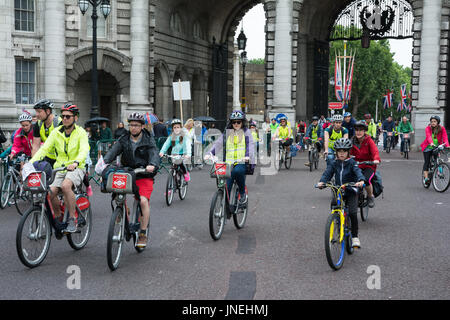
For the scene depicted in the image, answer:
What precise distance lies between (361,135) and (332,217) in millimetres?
3286

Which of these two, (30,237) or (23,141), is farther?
(23,141)

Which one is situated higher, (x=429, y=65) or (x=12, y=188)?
(x=429, y=65)

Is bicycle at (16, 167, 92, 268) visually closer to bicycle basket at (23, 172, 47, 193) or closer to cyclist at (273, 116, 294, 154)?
bicycle basket at (23, 172, 47, 193)

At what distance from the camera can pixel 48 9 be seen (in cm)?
2703

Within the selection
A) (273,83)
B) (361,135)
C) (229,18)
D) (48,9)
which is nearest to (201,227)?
(361,135)

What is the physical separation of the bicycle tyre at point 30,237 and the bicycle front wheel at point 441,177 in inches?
397

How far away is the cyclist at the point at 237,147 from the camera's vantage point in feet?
30.9

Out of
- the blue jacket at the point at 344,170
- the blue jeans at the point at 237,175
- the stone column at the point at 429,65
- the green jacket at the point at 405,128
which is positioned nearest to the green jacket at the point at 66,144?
the blue jeans at the point at 237,175

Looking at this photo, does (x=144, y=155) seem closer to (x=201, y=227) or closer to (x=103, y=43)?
(x=201, y=227)

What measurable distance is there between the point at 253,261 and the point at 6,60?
22.1m

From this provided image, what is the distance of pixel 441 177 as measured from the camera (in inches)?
576

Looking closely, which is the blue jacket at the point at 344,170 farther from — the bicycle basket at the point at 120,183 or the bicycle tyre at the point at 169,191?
the bicycle tyre at the point at 169,191

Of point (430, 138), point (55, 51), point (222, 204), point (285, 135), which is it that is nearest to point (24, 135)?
point (222, 204)

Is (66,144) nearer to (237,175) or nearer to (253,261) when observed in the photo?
(237,175)
